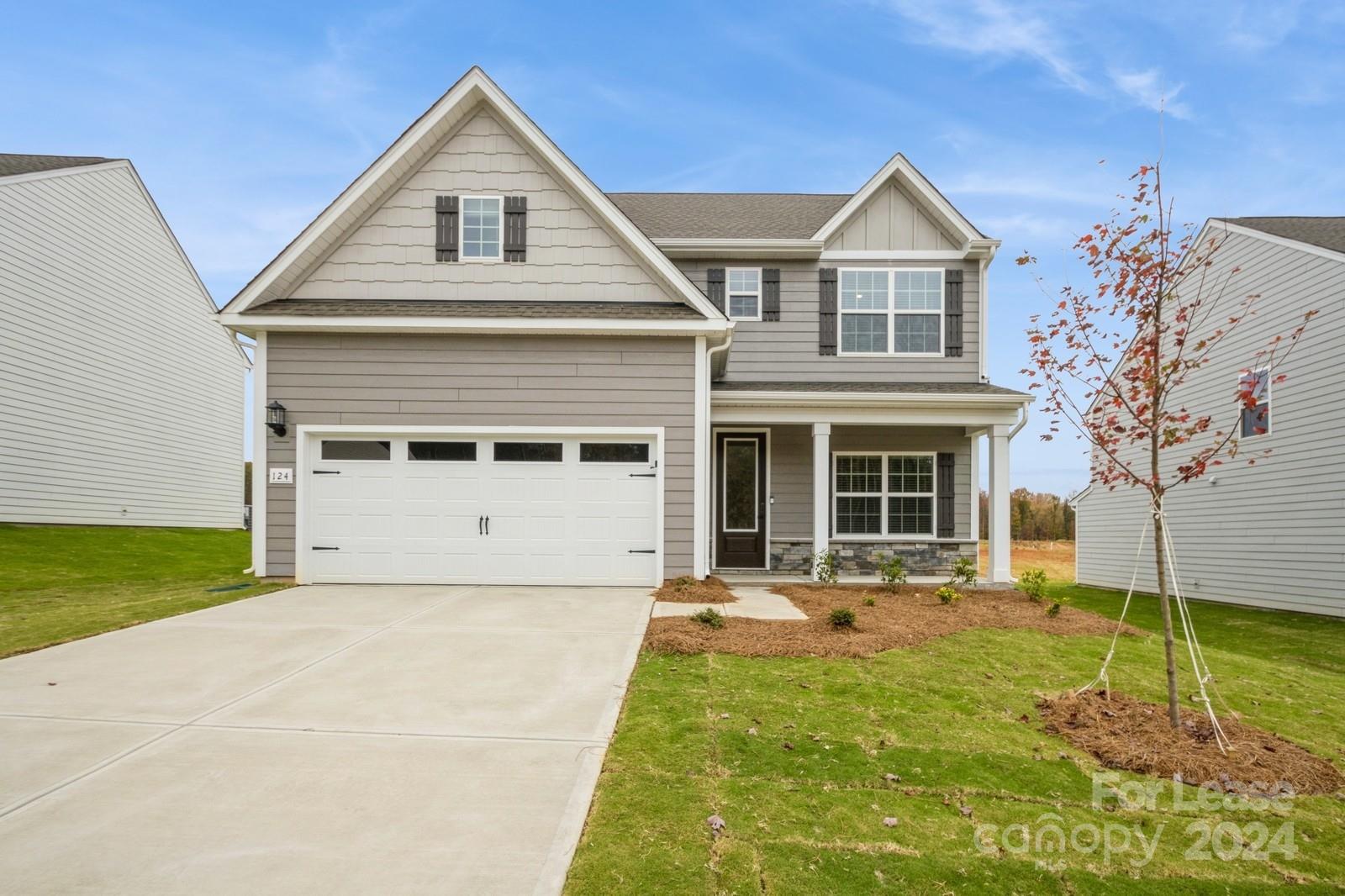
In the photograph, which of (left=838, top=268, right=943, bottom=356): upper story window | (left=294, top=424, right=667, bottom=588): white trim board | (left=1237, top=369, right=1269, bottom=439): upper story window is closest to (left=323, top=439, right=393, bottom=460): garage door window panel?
(left=294, top=424, right=667, bottom=588): white trim board

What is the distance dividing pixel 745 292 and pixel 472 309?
5356mm

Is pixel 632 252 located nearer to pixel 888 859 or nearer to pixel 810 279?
pixel 810 279

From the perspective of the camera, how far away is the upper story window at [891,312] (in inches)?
500

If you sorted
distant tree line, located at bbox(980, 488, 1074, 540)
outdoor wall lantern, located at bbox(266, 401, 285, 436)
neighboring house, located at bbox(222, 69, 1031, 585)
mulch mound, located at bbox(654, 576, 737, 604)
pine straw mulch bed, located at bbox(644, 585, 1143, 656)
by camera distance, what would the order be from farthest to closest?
distant tree line, located at bbox(980, 488, 1074, 540) → neighboring house, located at bbox(222, 69, 1031, 585) → outdoor wall lantern, located at bbox(266, 401, 285, 436) → mulch mound, located at bbox(654, 576, 737, 604) → pine straw mulch bed, located at bbox(644, 585, 1143, 656)

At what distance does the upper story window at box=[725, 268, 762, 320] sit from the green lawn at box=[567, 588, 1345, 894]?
26.7ft

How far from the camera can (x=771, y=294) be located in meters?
12.8

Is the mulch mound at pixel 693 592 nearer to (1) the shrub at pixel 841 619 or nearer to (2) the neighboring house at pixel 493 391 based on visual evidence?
(2) the neighboring house at pixel 493 391

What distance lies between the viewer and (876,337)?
12773 millimetres

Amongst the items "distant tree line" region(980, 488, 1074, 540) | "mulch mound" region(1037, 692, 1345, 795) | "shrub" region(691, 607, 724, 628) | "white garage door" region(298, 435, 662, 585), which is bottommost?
"distant tree line" region(980, 488, 1074, 540)

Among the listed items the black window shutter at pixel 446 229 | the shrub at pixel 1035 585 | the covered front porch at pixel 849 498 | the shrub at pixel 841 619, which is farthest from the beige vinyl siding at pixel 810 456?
the black window shutter at pixel 446 229

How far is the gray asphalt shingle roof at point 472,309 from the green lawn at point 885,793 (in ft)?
17.0

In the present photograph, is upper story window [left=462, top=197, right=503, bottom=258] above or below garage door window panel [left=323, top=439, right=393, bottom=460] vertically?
above

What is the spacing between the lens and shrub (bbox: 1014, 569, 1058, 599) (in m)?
9.58

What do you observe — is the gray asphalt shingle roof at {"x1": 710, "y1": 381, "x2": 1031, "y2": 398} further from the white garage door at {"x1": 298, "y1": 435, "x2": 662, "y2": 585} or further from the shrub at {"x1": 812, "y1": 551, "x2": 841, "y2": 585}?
the white garage door at {"x1": 298, "y1": 435, "x2": 662, "y2": 585}
